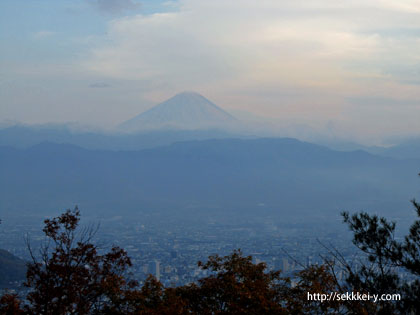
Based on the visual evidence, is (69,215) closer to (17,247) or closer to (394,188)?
(17,247)

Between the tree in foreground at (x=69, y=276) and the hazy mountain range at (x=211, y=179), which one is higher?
the hazy mountain range at (x=211, y=179)

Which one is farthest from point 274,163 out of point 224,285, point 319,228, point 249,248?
point 224,285

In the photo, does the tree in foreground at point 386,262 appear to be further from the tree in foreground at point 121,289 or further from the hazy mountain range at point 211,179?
the hazy mountain range at point 211,179

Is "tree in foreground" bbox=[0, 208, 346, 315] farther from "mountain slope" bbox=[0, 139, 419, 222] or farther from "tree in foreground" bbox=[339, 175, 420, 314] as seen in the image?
"mountain slope" bbox=[0, 139, 419, 222]

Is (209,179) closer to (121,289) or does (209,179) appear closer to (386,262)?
(121,289)

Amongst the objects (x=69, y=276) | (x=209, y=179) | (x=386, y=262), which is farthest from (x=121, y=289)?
(x=209, y=179)

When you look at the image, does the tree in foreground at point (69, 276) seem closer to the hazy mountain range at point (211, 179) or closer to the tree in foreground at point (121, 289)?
the tree in foreground at point (121, 289)

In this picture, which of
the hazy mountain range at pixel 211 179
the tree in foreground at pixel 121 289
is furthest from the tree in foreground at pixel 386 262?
the hazy mountain range at pixel 211 179

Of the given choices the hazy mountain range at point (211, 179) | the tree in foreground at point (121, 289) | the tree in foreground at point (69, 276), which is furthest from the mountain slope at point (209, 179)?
the tree in foreground at point (69, 276)

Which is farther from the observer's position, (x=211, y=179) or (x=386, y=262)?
(x=211, y=179)

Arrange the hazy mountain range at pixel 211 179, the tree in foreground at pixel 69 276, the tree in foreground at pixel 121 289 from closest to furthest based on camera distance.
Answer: the tree in foreground at pixel 69 276
the tree in foreground at pixel 121 289
the hazy mountain range at pixel 211 179

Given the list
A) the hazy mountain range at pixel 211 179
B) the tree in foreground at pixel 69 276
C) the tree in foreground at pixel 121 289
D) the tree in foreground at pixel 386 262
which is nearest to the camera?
the tree in foreground at pixel 386 262

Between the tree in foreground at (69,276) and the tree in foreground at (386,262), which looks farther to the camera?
the tree in foreground at (69,276)
